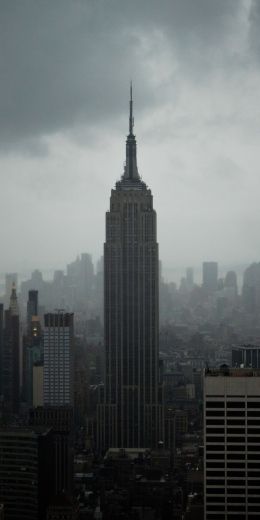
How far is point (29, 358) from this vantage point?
17.0m

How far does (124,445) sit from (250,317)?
430 centimetres

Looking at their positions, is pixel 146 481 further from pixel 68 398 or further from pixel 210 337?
pixel 68 398

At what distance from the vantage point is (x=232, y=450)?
22.0ft

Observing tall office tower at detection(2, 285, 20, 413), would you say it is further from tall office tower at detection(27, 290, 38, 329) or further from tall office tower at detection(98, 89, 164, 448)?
tall office tower at detection(98, 89, 164, 448)

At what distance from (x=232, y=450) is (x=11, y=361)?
34.2 ft

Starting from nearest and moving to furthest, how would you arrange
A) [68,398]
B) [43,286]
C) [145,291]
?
[43,286] < [68,398] < [145,291]

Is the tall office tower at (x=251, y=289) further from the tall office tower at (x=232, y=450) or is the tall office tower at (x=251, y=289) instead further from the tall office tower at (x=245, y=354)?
the tall office tower at (x=232, y=450)

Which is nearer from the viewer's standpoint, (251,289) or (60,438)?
(251,289)

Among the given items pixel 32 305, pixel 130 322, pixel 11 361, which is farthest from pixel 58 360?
pixel 32 305

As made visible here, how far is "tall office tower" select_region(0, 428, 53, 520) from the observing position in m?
10.2

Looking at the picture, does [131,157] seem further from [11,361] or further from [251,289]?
[11,361]

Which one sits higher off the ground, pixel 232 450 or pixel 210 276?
pixel 210 276

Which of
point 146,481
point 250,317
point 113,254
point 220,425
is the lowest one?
point 146,481

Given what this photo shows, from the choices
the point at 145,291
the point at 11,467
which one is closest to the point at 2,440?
the point at 11,467
